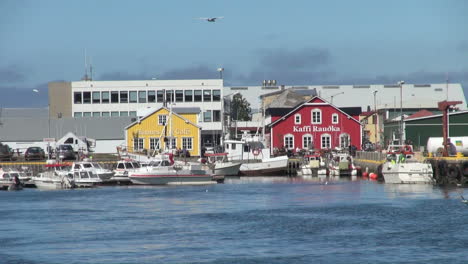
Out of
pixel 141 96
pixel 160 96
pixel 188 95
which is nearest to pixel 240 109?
pixel 188 95

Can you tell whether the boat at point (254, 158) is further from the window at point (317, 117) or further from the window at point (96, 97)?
the window at point (96, 97)

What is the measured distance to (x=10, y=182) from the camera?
73.9 meters

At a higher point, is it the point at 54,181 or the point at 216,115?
the point at 216,115

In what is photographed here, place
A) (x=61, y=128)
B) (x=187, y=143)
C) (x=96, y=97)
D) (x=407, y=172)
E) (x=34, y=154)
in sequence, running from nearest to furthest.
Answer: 1. (x=407, y=172)
2. (x=34, y=154)
3. (x=187, y=143)
4. (x=61, y=128)
5. (x=96, y=97)

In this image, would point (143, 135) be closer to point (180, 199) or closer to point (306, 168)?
point (306, 168)

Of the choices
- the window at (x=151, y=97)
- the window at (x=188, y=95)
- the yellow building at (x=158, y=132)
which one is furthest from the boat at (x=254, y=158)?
the window at (x=151, y=97)

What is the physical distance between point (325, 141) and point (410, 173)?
37765mm

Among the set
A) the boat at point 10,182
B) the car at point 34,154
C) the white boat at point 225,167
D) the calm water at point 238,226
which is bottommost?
the calm water at point 238,226

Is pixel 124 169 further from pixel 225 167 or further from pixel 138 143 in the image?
pixel 138 143

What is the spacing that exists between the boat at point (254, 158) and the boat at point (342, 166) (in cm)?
444

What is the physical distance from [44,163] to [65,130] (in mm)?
28091

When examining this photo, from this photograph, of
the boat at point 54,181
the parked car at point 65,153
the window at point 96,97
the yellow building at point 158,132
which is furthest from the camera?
the window at point 96,97

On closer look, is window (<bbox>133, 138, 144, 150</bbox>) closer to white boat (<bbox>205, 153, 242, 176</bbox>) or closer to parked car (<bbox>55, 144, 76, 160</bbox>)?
parked car (<bbox>55, 144, 76, 160</bbox>)

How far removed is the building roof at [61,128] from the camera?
11081 cm
